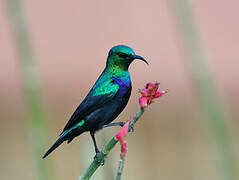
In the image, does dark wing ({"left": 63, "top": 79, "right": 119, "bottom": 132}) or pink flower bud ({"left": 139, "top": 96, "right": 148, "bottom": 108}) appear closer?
pink flower bud ({"left": 139, "top": 96, "right": 148, "bottom": 108})

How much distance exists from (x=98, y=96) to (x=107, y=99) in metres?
0.03

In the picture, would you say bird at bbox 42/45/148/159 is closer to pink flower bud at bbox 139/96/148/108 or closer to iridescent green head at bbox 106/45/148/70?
iridescent green head at bbox 106/45/148/70

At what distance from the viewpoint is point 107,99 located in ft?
5.20

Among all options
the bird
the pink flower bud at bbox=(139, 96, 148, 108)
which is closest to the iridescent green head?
the bird

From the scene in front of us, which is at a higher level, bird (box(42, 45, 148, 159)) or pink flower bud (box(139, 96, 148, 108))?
pink flower bud (box(139, 96, 148, 108))

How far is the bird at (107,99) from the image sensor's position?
1.52 metres

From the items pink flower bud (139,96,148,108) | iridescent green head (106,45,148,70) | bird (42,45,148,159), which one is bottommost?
bird (42,45,148,159)

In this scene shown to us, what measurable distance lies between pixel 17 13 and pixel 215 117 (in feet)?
1.97

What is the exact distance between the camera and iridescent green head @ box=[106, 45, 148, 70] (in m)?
1.51

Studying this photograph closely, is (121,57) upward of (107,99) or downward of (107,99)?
upward

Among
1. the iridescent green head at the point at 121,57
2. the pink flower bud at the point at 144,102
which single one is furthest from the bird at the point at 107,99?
the pink flower bud at the point at 144,102

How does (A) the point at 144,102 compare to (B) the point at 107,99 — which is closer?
(A) the point at 144,102

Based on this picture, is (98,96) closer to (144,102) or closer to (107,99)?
(107,99)

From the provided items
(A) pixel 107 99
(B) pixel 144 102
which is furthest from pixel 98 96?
(B) pixel 144 102
